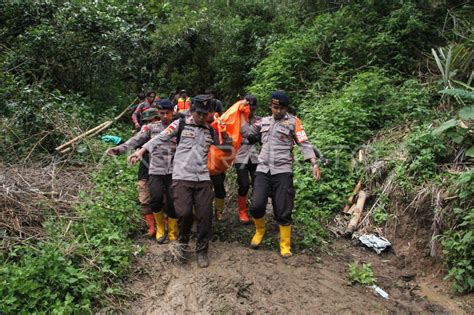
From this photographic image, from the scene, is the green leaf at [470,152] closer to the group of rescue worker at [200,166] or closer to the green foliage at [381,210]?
the green foliage at [381,210]

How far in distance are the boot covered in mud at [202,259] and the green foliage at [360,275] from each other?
164cm

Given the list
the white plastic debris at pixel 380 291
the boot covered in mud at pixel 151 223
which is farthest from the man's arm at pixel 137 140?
the white plastic debris at pixel 380 291

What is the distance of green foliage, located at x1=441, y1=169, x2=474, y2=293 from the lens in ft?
14.9

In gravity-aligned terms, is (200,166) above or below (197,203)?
above

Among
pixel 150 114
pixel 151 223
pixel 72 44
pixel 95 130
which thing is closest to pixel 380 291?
pixel 151 223

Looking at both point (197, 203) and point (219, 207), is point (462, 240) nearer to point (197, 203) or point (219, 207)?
point (197, 203)

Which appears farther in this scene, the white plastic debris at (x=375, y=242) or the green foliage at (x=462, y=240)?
the white plastic debris at (x=375, y=242)

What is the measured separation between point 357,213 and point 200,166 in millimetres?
2527

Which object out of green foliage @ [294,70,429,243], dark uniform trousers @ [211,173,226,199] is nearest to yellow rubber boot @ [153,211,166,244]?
dark uniform trousers @ [211,173,226,199]

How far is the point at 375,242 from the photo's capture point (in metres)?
5.62

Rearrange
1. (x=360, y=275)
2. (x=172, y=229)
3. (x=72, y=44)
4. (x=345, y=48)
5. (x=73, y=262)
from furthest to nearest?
1. (x=72, y=44)
2. (x=345, y=48)
3. (x=172, y=229)
4. (x=360, y=275)
5. (x=73, y=262)

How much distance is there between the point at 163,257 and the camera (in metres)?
5.10

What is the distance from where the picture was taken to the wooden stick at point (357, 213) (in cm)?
598

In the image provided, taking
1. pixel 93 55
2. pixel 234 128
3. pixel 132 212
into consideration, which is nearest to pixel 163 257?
pixel 132 212
